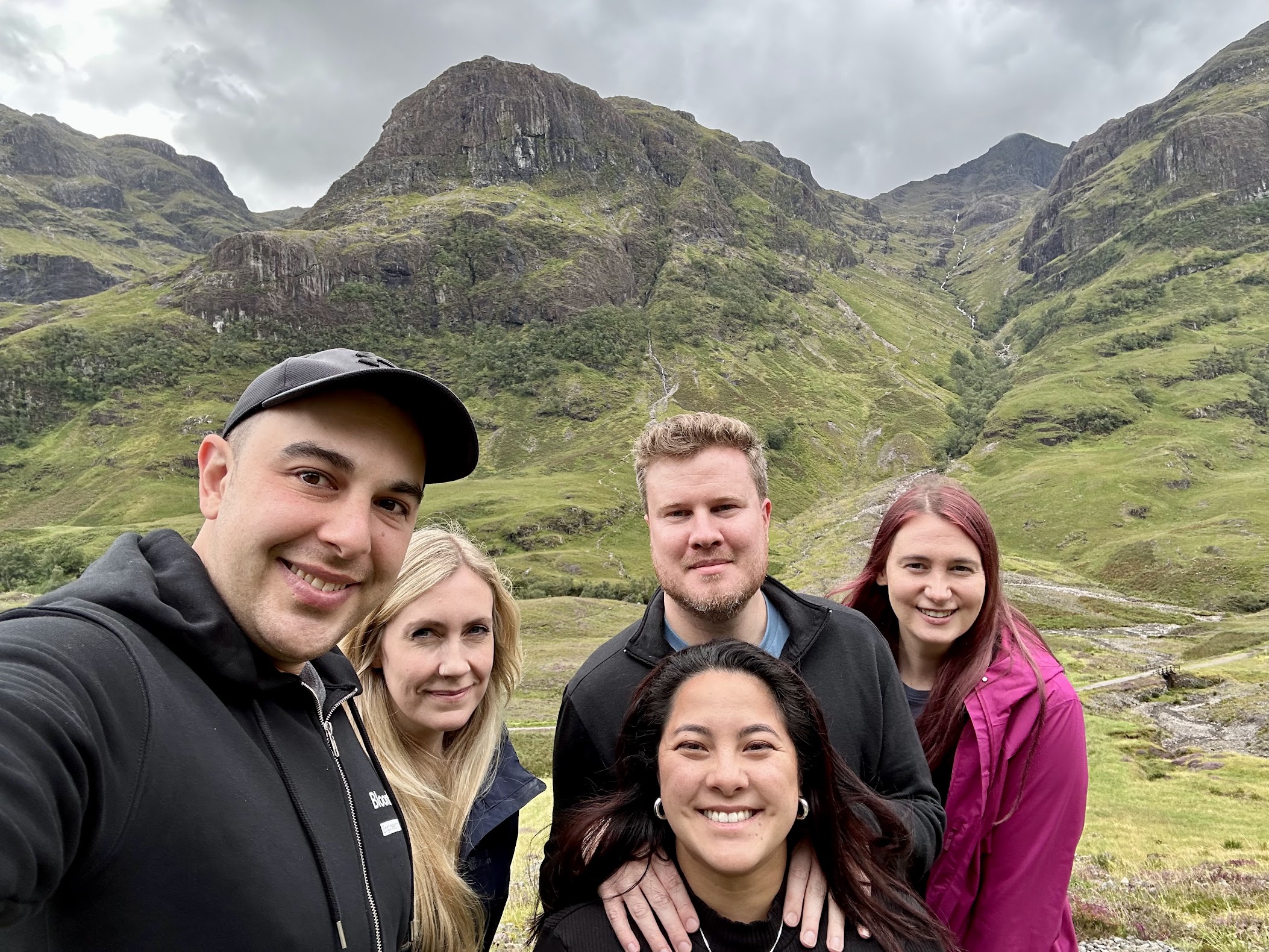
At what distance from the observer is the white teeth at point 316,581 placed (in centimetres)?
310

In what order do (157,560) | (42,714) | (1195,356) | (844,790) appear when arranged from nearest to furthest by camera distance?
(42,714) < (157,560) < (844,790) < (1195,356)

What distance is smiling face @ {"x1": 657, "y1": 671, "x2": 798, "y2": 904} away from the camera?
3609 mm

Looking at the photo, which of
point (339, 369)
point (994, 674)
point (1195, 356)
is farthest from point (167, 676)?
point (1195, 356)

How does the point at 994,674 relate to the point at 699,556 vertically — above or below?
below

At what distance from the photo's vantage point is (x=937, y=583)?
5.51m

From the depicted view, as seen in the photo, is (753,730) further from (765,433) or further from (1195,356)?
(1195,356)

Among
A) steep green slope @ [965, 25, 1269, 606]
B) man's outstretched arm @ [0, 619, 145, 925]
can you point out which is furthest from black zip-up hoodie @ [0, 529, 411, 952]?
steep green slope @ [965, 25, 1269, 606]

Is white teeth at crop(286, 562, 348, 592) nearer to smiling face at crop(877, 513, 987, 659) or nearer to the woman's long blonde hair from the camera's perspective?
the woman's long blonde hair

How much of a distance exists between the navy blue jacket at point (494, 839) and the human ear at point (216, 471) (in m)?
3.67

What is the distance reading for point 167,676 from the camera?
248cm

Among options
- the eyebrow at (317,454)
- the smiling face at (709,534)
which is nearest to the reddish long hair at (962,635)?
the smiling face at (709,534)

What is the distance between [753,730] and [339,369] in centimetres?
290

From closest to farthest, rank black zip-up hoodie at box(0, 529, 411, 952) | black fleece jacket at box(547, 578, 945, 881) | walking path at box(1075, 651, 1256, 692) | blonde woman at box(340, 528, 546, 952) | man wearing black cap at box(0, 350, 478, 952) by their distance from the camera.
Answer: black zip-up hoodie at box(0, 529, 411, 952)
man wearing black cap at box(0, 350, 478, 952)
black fleece jacket at box(547, 578, 945, 881)
blonde woman at box(340, 528, 546, 952)
walking path at box(1075, 651, 1256, 692)

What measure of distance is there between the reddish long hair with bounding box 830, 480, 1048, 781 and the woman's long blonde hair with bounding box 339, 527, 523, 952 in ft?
12.1
